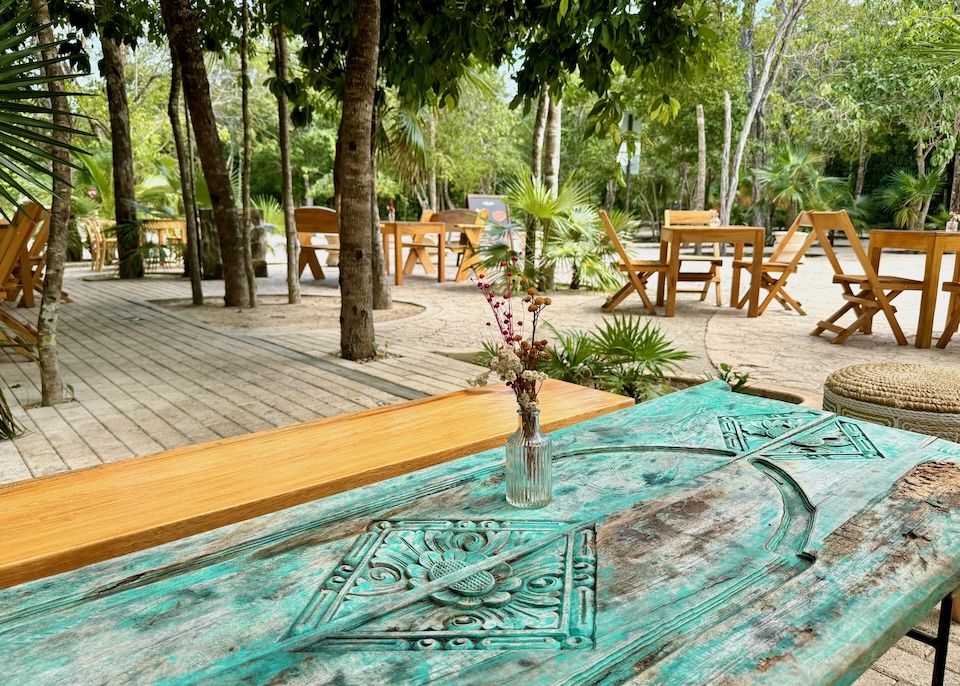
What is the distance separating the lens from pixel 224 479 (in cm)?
176

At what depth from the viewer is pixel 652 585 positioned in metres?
1.08

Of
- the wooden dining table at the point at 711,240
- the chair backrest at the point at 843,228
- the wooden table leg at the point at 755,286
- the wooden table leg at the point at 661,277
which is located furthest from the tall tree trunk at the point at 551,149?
Result: the chair backrest at the point at 843,228

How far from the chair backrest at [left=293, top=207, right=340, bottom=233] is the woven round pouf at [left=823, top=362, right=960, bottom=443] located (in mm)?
7669

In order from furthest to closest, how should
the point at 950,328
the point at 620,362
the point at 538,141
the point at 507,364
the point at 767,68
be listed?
the point at 767,68 → the point at 538,141 → the point at 950,328 → the point at 620,362 → the point at 507,364

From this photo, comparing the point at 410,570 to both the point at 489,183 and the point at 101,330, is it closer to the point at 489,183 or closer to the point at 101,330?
the point at 101,330

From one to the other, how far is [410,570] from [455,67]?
13.9 feet

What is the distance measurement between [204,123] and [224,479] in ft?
18.1

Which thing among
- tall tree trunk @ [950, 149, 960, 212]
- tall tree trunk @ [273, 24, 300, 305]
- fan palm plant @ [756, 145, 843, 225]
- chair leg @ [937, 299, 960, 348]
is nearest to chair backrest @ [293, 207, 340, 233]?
tall tree trunk @ [273, 24, 300, 305]

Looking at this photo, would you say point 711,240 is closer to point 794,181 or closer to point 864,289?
point 864,289

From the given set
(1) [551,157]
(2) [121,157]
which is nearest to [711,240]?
(1) [551,157]

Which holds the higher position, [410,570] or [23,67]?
[23,67]

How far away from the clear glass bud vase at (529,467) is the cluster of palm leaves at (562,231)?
19.9 feet

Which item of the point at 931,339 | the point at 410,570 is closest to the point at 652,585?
the point at 410,570

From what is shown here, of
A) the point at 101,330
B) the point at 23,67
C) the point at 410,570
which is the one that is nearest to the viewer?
the point at 410,570
